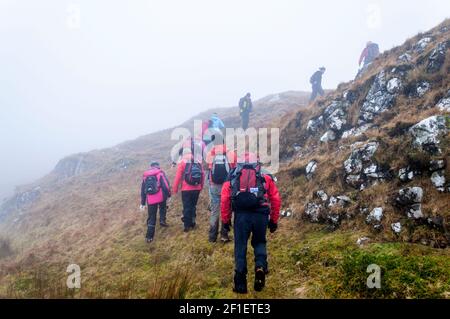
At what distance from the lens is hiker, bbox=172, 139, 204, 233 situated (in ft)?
31.9

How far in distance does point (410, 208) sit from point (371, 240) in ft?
3.64

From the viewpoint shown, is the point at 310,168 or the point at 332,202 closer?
the point at 332,202

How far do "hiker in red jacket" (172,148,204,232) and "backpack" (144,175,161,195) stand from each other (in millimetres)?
777

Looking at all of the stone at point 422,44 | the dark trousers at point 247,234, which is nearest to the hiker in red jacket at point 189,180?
the dark trousers at point 247,234

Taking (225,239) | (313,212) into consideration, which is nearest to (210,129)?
(225,239)

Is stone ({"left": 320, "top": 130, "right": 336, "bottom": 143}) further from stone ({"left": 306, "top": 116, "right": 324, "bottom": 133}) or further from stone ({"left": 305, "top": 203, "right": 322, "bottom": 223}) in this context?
stone ({"left": 305, "top": 203, "right": 322, "bottom": 223})

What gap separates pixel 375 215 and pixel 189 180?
515 cm

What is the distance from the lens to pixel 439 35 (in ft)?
44.3

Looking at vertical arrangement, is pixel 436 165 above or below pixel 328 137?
below

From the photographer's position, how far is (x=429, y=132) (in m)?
7.82

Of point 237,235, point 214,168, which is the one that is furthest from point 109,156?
point 237,235

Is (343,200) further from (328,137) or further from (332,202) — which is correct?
(328,137)

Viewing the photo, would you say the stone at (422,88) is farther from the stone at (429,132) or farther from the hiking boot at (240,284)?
the hiking boot at (240,284)

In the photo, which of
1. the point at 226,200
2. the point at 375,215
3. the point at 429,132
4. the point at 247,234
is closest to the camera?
the point at 247,234
